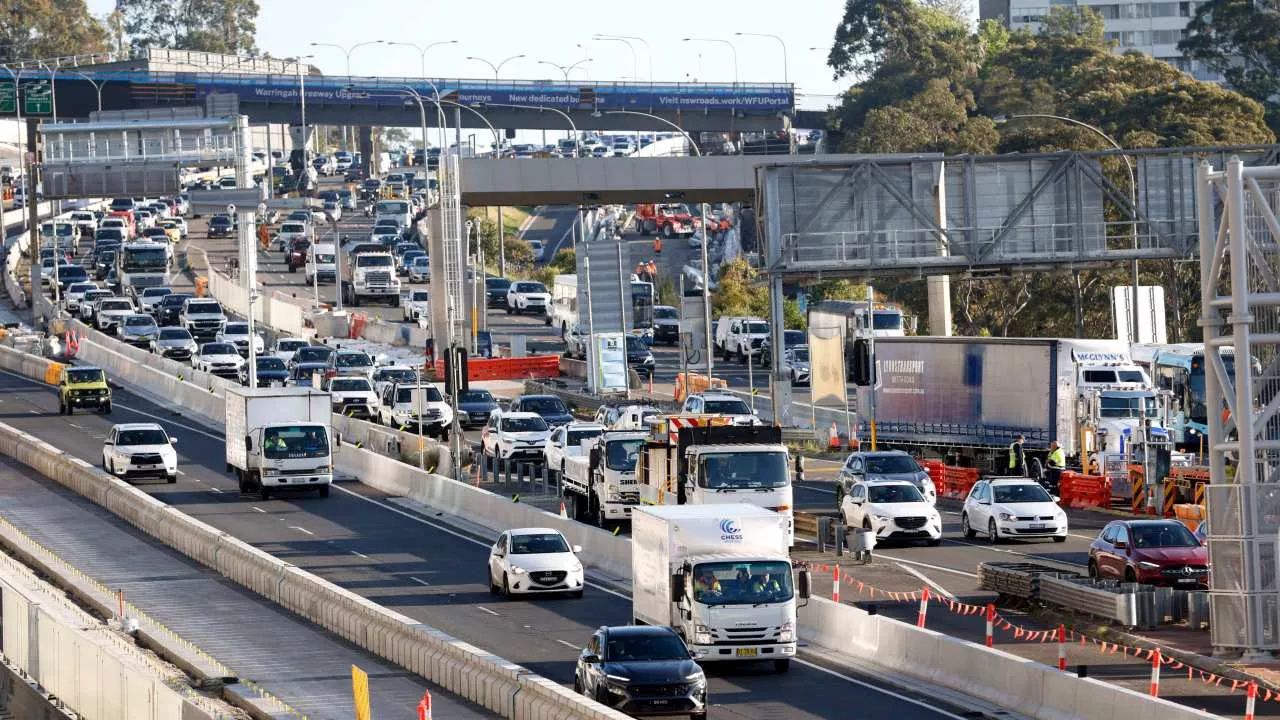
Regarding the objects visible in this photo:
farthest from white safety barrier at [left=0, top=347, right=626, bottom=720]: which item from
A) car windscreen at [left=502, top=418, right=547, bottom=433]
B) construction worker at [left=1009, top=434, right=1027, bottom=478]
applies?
construction worker at [left=1009, top=434, right=1027, bottom=478]

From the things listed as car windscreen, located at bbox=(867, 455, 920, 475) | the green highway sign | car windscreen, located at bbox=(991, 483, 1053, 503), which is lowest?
car windscreen, located at bbox=(991, 483, 1053, 503)

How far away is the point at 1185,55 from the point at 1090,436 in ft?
292

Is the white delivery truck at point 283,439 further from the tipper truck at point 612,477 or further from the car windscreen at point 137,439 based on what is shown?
the tipper truck at point 612,477

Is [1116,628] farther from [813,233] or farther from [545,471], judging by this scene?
[813,233]

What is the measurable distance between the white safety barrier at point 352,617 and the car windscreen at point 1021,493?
14700 mm

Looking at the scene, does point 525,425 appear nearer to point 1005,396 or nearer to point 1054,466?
point 1005,396

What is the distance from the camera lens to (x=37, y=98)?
129875 millimetres

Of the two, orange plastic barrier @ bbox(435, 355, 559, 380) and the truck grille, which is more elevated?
orange plastic barrier @ bbox(435, 355, 559, 380)

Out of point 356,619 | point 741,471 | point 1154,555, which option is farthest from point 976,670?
point 741,471

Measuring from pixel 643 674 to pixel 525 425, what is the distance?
30.7 meters

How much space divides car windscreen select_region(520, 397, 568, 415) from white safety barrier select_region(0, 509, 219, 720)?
2550cm

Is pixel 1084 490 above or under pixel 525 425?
under

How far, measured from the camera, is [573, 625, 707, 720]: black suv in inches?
968

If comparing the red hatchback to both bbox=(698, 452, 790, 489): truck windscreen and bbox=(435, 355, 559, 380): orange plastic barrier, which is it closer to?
bbox=(698, 452, 790, 489): truck windscreen
